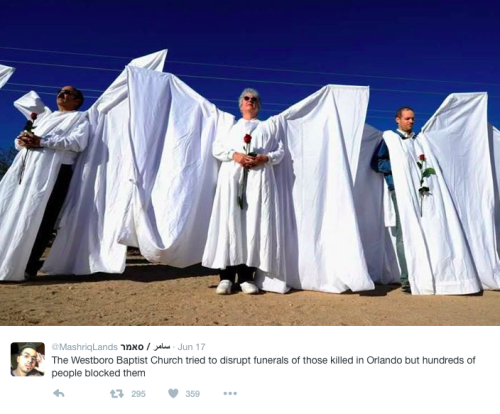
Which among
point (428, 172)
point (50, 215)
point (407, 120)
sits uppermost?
point (407, 120)

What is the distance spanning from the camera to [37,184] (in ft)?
9.46

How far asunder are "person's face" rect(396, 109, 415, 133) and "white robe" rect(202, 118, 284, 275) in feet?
4.53

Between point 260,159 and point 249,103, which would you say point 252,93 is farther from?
point 260,159

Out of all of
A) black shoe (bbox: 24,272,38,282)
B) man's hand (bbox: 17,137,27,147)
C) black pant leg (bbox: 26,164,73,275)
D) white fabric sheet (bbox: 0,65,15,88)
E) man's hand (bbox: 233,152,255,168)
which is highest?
white fabric sheet (bbox: 0,65,15,88)

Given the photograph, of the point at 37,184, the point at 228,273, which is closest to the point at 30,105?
the point at 37,184

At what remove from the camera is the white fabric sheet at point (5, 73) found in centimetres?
329

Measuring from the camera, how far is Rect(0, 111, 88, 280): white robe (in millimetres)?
2756

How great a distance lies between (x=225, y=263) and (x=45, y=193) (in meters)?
1.71

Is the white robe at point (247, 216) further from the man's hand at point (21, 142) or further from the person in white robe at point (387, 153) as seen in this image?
the man's hand at point (21, 142)
